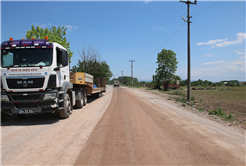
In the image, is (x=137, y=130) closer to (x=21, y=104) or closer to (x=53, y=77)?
(x=53, y=77)

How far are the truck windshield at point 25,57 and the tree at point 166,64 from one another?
43.9m

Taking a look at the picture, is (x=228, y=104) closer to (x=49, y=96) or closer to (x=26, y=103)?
(x=49, y=96)

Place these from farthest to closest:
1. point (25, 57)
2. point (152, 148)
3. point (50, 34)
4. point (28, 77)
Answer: point (50, 34) < point (25, 57) < point (28, 77) < point (152, 148)

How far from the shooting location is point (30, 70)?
628 centimetres

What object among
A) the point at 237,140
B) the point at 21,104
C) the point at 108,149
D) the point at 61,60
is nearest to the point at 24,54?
the point at 61,60

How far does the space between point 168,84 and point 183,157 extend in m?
45.6

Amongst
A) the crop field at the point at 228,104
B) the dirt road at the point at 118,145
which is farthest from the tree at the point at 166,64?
the dirt road at the point at 118,145

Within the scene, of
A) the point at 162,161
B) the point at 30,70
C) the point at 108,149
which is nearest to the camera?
the point at 162,161

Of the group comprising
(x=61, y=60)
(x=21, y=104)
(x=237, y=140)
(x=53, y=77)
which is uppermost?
(x=61, y=60)

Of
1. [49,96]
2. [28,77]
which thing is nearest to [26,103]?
[49,96]

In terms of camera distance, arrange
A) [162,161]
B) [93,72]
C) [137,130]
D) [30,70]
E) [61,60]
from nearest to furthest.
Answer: [162,161] → [137,130] → [30,70] → [61,60] → [93,72]

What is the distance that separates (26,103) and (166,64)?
1769 inches

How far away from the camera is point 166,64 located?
1866 inches

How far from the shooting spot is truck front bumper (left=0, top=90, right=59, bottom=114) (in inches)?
→ 247
